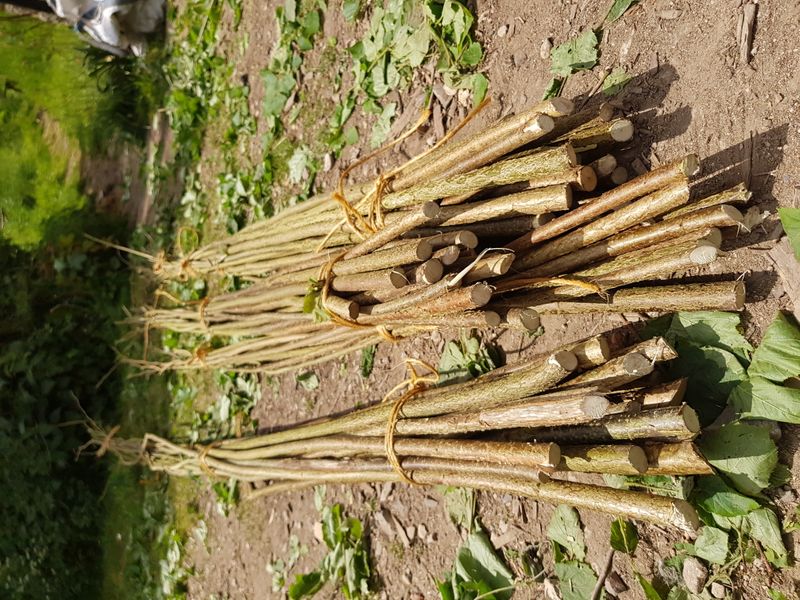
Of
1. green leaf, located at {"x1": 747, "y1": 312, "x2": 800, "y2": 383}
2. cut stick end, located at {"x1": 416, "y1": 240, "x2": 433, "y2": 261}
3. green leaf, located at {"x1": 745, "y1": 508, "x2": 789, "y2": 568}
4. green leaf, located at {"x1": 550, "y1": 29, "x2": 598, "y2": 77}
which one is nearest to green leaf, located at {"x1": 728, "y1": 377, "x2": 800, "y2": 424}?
green leaf, located at {"x1": 747, "y1": 312, "x2": 800, "y2": 383}

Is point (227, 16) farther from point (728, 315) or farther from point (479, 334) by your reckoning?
point (728, 315)

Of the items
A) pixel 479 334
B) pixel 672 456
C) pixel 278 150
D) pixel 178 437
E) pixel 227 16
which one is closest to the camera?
pixel 672 456

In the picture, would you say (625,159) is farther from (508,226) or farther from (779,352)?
(779,352)

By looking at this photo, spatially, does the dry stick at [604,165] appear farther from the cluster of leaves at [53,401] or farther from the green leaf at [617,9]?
the cluster of leaves at [53,401]

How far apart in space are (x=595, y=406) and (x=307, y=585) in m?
1.97

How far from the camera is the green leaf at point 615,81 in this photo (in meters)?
2.23

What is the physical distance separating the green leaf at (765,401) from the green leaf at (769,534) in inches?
10.2

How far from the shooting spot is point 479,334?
257cm

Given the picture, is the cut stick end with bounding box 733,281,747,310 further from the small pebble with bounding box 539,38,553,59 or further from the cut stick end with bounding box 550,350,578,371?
the small pebble with bounding box 539,38,553,59

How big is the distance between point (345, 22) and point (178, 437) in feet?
9.22

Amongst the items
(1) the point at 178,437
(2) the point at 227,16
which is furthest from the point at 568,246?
(2) the point at 227,16

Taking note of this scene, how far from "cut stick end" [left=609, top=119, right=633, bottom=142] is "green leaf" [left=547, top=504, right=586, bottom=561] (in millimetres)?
1194

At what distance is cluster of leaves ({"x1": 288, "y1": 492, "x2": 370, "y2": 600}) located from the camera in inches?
114

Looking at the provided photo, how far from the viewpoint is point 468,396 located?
7.35 ft
